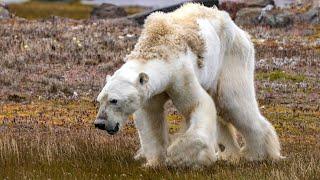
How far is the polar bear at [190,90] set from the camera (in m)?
9.35

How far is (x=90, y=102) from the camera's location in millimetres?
21141

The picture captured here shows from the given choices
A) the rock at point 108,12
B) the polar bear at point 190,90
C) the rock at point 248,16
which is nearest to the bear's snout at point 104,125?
the polar bear at point 190,90

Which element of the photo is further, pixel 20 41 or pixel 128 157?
pixel 20 41

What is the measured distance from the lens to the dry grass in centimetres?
1012

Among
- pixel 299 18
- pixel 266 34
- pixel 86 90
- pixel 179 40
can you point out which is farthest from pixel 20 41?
pixel 179 40

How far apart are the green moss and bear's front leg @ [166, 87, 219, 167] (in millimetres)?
15715

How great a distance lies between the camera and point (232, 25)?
1146 cm

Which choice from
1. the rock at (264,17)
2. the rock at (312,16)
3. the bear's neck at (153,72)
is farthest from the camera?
the rock at (312,16)

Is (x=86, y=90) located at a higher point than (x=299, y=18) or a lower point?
higher

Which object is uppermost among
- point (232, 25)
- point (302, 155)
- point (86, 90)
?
point (232, 25)

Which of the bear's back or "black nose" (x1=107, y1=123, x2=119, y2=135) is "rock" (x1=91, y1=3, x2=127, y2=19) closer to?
the bear's back

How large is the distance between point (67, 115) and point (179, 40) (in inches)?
366

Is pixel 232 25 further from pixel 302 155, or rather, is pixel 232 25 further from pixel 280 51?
pixel 280 51

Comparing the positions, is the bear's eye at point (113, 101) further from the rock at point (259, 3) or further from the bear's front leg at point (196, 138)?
the rock at point (259, 3)
